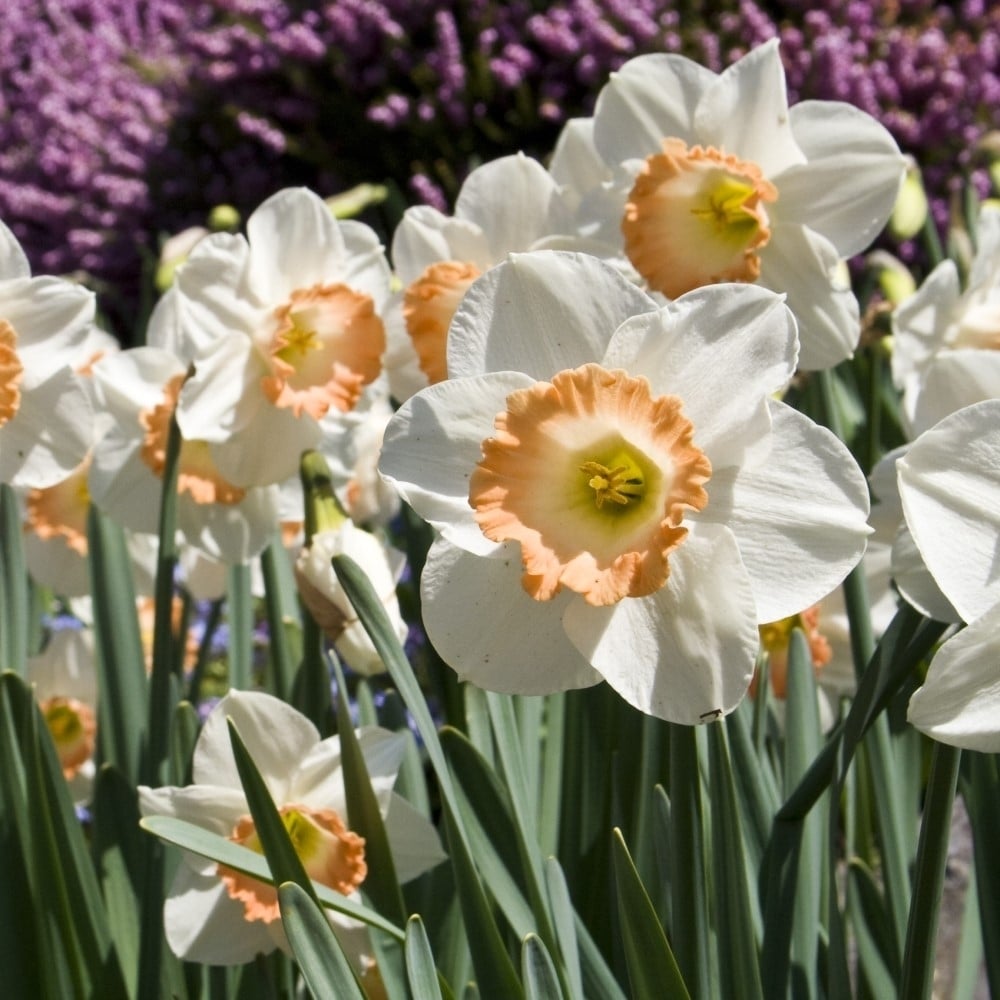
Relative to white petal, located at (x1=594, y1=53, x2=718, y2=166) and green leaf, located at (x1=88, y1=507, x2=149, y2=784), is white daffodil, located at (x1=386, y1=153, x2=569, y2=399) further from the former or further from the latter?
green leaf, located at (x1=88, y1=507, x2=149, y2=784)

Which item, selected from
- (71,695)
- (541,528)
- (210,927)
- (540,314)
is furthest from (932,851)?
(71,695)

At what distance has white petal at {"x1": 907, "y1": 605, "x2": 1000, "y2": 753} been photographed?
782 mm

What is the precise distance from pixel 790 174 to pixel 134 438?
829mm

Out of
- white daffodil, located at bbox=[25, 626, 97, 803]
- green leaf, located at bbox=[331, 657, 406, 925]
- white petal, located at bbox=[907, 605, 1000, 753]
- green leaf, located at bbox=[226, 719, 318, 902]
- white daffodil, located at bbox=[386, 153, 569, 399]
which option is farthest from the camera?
white daffodil, located at bbox=[25, 626, 97, 803]

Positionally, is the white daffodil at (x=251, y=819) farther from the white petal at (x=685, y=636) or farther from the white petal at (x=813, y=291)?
the white petal at (x=813, y=291)

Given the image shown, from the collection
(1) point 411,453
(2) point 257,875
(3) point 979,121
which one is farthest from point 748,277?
(3) point 979,121

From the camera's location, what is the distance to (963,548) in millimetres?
799

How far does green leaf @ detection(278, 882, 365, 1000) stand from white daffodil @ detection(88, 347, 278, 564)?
68 centimetres

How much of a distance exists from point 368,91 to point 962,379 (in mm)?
4454

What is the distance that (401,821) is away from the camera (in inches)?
50.1

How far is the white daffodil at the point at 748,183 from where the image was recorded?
126 cm

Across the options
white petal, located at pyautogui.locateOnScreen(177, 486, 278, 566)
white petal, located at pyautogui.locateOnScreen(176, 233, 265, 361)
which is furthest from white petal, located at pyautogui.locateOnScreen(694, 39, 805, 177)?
white petal, located at pyautogui.locateOnScreen(177, 486, 278, 566)

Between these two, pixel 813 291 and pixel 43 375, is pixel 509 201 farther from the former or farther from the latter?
pixel 43 375

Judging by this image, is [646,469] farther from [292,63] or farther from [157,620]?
[292,63]
